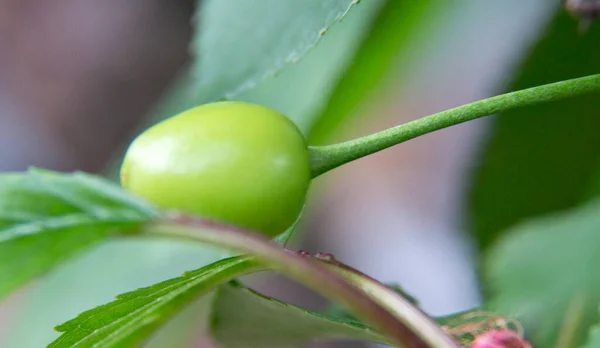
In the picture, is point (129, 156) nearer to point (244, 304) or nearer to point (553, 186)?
point (244, 304)

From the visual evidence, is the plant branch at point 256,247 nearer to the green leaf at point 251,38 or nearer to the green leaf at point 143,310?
the green leaf at point 143,310

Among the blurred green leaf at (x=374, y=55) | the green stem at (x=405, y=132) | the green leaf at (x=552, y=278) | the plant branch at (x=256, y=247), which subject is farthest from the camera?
the blurred green leaf at (x=374, y=55)

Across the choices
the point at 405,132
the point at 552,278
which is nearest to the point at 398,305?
the point at 405,132

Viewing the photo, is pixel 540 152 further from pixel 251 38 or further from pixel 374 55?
pixel 251 38

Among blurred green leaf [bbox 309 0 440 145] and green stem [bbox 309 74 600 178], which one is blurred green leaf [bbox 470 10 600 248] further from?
green stem [bbox 309 74 600 178]

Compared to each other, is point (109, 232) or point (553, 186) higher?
point (553, 186)

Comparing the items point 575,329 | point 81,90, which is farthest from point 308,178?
point 81,90

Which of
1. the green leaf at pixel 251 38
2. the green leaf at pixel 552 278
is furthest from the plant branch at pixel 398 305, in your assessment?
the green leaf at pixel 552 278

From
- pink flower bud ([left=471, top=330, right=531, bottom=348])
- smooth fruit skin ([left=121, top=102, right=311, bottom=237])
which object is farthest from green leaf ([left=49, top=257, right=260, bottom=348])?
pink flower bud ([left=471, top=330, right=531, bottom=348])
